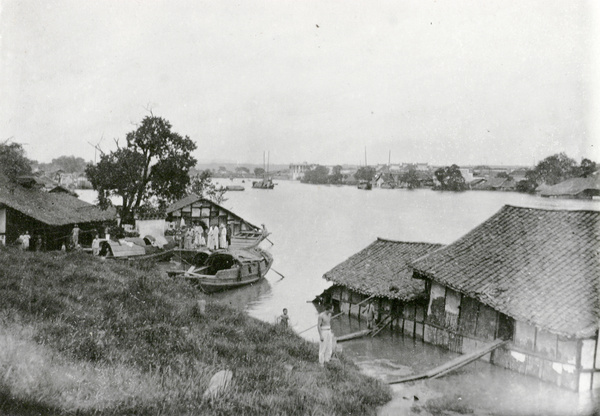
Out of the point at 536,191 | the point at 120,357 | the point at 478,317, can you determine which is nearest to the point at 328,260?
the point at 478,317

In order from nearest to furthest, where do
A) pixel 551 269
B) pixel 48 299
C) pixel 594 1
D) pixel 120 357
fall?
pixel 594 1 → pixel 120 357 → pixel 48 299 → pixel 551 269

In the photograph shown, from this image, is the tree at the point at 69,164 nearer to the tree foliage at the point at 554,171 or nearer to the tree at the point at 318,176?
the tree at the point at 318,176

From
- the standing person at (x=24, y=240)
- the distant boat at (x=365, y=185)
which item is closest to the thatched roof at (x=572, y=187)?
the standing person at (x=24, y=240)

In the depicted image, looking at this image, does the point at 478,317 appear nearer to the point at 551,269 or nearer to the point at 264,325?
the point at 551,269

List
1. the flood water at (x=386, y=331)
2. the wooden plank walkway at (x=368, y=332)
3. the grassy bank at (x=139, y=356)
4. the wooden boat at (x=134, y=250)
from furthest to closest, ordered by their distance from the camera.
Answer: the wooden boat at (x=134, y=250) < the wooden plank walkway at (x=368, y=332) < the flood water at (x=386, y=331) < the grassy bank at (x=139, y=356)

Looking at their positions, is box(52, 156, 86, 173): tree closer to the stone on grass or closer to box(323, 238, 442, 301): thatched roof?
box(323, 238, 442, 301): thatched roof

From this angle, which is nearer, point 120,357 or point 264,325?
point 120,357
